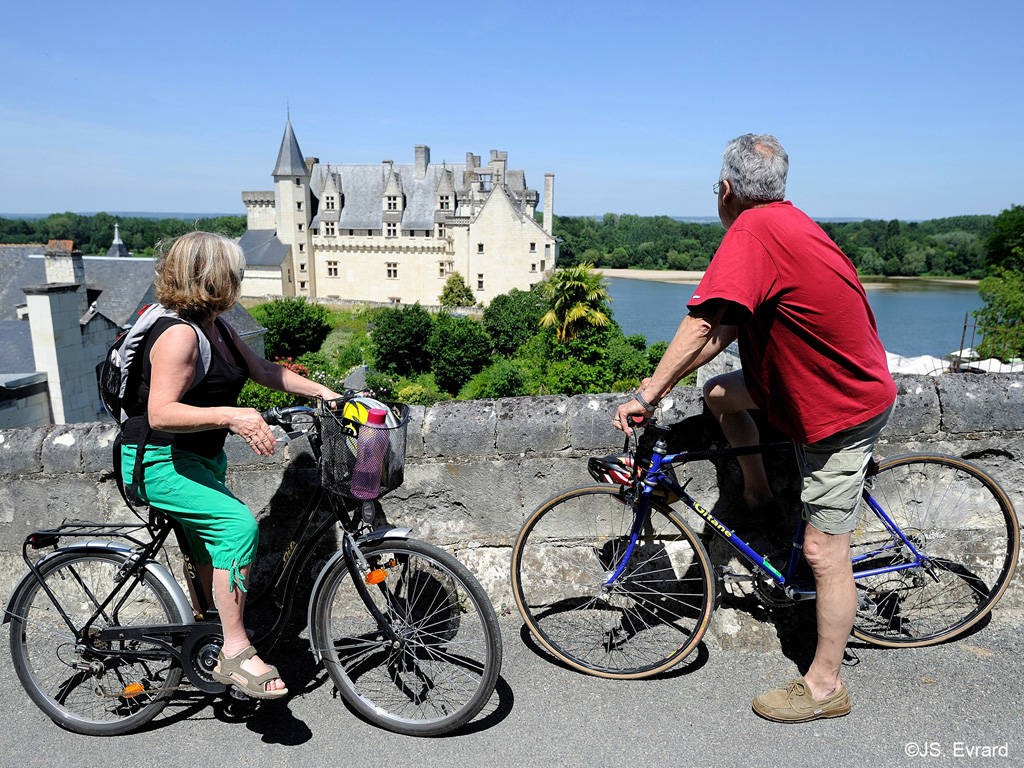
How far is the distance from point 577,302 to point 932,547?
37585 mm

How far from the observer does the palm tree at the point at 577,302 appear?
4022 cm

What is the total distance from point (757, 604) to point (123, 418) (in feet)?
8.75

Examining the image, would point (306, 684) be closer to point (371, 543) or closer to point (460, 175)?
point (371, 543)

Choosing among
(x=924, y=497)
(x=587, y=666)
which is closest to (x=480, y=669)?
(x=587, y=666)

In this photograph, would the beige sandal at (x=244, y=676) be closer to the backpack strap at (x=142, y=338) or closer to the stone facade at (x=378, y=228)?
the backpack strap at (x=142, y=338)

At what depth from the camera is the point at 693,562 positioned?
336 cm

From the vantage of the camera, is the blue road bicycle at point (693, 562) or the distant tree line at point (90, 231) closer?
the blue road bicycle at point (693, 562)

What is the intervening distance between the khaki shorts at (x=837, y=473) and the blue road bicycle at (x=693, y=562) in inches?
13.0

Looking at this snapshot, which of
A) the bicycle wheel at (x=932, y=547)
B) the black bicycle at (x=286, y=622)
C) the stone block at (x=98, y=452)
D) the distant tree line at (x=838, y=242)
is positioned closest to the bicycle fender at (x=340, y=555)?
the black bicycle at (x=286, y=622)

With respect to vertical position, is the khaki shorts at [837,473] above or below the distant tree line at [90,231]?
below

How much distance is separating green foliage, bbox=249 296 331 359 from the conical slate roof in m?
20.1

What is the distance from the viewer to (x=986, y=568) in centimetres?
340

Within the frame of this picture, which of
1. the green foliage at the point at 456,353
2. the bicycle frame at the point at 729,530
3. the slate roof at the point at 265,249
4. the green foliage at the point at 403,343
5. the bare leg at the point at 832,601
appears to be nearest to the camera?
the bare leg at the point at 832,601

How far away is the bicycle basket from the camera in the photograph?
2564 millimetres
